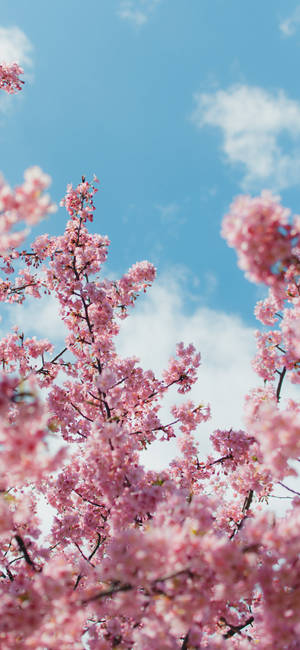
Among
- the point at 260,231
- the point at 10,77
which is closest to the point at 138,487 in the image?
the point at 260,231

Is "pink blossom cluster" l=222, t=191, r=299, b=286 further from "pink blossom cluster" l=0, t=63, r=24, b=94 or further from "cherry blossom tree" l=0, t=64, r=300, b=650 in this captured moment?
"pink blossom cluster" l=0, t=63, r=24, b=94

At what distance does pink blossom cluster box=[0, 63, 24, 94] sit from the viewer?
11875 millimetres

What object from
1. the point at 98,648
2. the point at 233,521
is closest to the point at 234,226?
the point at 98,648

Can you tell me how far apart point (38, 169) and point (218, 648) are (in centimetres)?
579

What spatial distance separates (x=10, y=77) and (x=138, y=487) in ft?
40.2

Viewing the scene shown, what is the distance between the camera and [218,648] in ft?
15.7

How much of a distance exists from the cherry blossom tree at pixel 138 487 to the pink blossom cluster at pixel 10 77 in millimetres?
4575

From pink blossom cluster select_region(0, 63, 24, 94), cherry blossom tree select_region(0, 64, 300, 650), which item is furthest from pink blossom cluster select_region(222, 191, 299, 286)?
pink blossom cluster select_region(0, 63, 24, 94)

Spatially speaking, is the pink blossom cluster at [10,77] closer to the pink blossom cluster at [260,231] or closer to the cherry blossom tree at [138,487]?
the cherry blossom tree at [138,487]

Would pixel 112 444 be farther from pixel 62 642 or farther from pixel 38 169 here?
pixel 38 169

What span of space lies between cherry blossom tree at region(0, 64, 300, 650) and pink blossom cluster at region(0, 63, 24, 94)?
15.0 ft

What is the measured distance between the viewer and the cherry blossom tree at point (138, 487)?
12.1 ft

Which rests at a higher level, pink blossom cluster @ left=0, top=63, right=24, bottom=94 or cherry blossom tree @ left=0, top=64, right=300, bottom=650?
pink blossom cluster @ left=0, top=63, right=24, bottom=94

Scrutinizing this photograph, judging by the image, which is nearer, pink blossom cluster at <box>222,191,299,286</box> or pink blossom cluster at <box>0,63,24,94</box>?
pink blossom cluster at <box>222,191,299,286</box>
